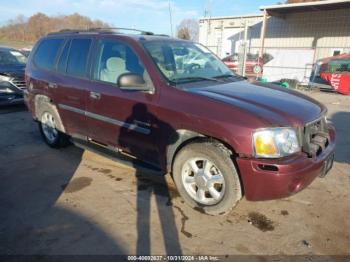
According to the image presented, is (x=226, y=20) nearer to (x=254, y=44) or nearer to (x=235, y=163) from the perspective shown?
(x=254, y=44)

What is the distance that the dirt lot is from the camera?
2.95 m

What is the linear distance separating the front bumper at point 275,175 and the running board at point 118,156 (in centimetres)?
122

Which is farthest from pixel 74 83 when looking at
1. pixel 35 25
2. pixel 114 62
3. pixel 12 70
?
pixel 35 25

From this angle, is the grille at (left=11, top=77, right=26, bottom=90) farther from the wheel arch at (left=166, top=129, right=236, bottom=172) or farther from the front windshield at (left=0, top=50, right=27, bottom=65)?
the wheel arch at (left=166, top=129, right=236, bottom=172)

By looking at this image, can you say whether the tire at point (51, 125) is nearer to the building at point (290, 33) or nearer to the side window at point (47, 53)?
the side window at point (47, 53)

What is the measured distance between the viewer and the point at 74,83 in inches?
178

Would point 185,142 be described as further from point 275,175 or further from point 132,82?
point 275,175

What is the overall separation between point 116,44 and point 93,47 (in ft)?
1.45

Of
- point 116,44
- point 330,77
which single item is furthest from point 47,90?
point 330,77

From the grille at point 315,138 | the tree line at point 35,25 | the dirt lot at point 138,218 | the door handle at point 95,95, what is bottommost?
the dirt lot at point 138,218

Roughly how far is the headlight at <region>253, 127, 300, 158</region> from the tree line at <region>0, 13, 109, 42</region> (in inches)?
1908

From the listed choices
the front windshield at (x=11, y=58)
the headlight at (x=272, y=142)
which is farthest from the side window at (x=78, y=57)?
the front windshield at (x=11, y=58)

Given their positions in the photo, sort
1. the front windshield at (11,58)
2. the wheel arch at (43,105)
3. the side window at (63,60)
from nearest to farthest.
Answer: the side window at (63,60) < the wheel arch at (43,105) < the front windshield at (11,58)

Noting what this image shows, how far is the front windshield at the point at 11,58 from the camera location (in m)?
9.51
